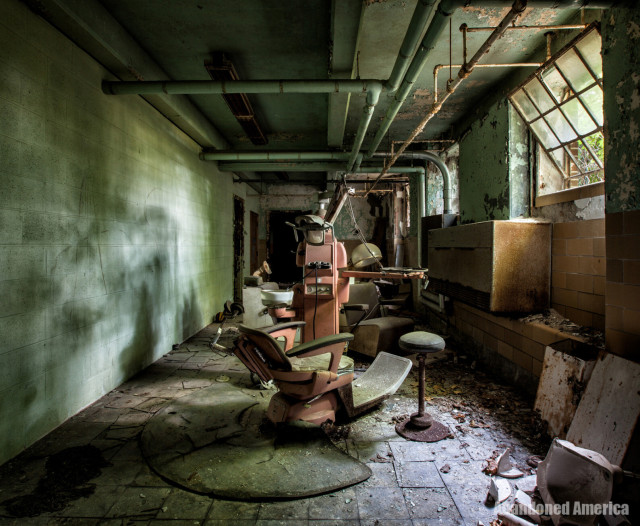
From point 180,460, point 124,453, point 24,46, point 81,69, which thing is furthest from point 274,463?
point 81,69

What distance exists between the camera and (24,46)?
2307mm

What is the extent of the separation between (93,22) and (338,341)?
122 inches

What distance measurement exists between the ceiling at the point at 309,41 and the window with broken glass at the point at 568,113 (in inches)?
14.0

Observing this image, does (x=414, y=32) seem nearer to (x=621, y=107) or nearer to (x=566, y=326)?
(x=621, y=107)

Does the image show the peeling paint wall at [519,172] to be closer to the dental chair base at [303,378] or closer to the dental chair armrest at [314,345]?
the dental chair base at [303,378]

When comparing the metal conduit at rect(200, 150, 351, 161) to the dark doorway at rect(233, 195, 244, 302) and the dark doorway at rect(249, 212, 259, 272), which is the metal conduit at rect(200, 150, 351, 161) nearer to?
the dark doorway at rect(233, 195, 244, 302)

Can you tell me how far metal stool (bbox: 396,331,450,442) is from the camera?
2.47m

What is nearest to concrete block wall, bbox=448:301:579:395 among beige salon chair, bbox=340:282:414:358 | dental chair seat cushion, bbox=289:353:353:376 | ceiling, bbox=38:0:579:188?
beige salon chair, bbox=340:282:414:358

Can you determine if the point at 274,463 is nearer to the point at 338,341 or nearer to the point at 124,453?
the point at 338,341

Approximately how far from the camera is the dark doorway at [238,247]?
27.0ft

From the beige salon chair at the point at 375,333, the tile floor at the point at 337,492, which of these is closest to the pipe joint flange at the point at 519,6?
the tile floor at the point at 337,492

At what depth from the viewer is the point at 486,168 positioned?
4148mm

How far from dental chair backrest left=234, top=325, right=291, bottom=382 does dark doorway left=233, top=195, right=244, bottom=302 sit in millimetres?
6052

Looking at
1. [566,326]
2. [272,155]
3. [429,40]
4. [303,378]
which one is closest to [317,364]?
[303,378]
